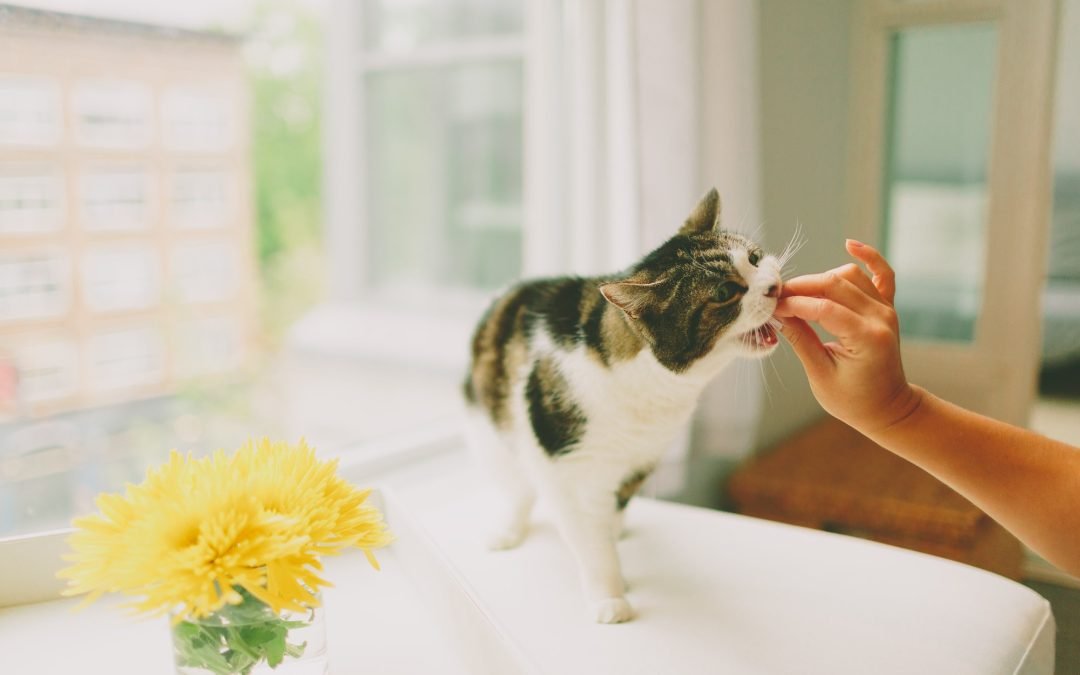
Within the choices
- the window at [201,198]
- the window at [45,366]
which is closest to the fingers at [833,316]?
the window at [45,366]

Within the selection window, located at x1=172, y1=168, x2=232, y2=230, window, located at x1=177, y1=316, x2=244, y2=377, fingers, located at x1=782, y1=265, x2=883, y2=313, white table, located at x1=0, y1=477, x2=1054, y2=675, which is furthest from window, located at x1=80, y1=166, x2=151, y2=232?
fingers, located at x1=782, y1=265, x2=883, y2=313

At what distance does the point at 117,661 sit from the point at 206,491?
0.94ft

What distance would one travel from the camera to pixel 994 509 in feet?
2.31

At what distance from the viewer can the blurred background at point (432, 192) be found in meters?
1.29

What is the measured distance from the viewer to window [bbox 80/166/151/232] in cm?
157

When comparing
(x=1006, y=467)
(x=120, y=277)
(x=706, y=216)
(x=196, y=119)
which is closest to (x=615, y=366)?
(x=706, y=216)

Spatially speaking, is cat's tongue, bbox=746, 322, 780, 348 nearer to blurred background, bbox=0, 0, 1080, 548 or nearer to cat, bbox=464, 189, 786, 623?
cat, bbox=464, 189, 786, 623

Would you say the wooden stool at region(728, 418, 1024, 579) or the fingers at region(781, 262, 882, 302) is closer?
the fingers at region(781, 262, 882, 302)

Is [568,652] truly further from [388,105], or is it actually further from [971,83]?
[388,105]

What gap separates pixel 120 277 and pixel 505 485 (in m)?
1.15

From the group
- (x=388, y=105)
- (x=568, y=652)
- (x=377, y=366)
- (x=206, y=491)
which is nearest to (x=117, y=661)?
(x=206, y=491)

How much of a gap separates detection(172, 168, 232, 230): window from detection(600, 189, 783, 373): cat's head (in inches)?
59.1

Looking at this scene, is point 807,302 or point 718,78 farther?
point 718,78

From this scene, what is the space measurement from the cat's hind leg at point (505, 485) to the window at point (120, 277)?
3.37 ft
